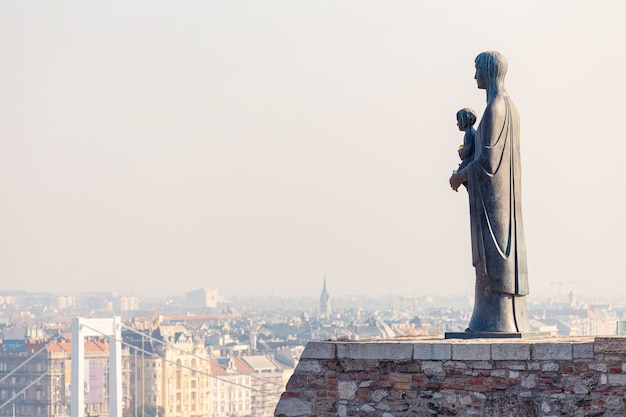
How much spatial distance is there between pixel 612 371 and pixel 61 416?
407 ft

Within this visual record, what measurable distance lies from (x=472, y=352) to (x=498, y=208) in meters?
1.49

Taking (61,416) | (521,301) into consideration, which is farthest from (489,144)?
(61,416)

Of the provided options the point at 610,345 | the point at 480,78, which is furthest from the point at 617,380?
the point at 480,78

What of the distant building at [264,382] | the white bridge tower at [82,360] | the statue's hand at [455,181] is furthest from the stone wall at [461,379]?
the distant building at [264,382]

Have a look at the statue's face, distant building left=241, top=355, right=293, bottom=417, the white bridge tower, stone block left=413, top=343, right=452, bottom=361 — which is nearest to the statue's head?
the statue's face

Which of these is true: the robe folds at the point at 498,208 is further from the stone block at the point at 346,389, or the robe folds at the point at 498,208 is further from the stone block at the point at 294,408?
the stone block at the point at 294,408

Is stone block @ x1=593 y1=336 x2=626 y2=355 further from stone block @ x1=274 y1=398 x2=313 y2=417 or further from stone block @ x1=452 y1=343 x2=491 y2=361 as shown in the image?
stone block @ x1=274 y1=398 x2=313 y2=417

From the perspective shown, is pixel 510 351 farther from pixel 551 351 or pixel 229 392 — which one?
pixel 229 392

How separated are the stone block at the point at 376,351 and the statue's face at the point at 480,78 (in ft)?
7.35

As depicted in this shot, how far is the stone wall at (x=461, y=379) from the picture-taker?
8.69 metres

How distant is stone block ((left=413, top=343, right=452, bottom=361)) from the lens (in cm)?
905

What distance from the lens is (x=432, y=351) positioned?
29.8 ft

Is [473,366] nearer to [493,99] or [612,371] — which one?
[612,371]

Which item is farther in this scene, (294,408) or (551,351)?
(294,408)
